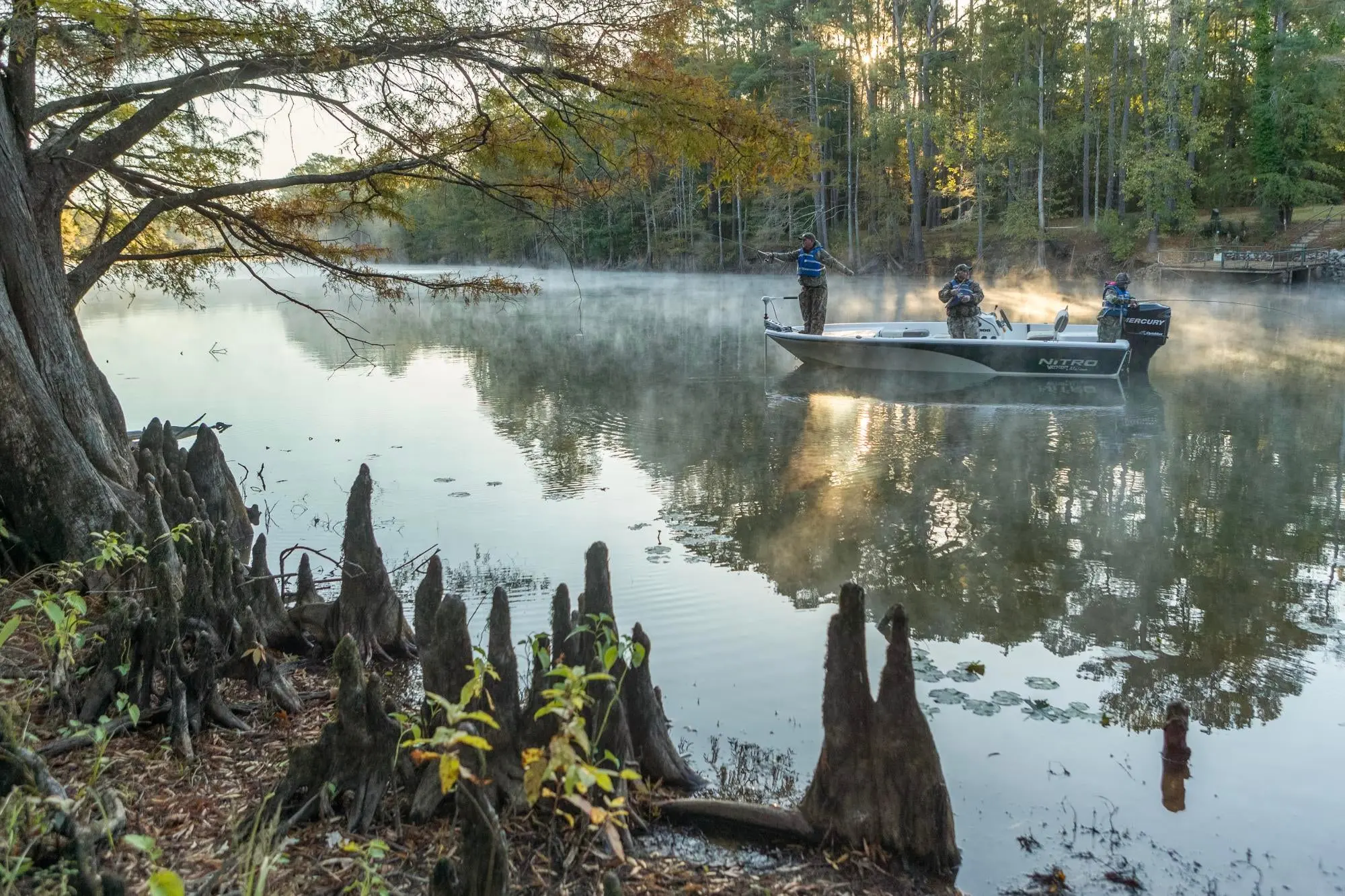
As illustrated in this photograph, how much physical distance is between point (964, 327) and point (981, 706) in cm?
1419

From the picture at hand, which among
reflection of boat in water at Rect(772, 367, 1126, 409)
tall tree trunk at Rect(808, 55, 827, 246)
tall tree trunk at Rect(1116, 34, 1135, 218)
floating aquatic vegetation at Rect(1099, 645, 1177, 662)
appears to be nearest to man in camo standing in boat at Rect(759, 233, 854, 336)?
reflection of boat in water at Rect(772, 367, 1126, 409)

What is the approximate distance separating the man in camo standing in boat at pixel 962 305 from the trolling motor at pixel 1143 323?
232cm

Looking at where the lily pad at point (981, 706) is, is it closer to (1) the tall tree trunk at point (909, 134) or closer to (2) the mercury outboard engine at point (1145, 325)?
(2) the mercury outboard engine at point (1145, 325)

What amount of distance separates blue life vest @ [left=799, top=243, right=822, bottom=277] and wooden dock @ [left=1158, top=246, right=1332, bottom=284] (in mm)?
24587

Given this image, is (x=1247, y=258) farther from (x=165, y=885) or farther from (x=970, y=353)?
(x=165, y=885)

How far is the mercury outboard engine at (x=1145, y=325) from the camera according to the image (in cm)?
1869

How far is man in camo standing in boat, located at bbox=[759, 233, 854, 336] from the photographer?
18719 mm

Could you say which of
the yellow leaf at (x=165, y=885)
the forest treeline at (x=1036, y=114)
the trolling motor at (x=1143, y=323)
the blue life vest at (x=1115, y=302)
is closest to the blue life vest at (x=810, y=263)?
the blue life vest at (x=1115, y=302)

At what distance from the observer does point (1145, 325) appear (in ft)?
61.4

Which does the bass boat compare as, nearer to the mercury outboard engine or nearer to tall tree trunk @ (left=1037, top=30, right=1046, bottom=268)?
the mercury outboard engine

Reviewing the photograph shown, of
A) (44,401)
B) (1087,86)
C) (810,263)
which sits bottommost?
(44,401)

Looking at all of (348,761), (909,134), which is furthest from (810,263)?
(909,134)

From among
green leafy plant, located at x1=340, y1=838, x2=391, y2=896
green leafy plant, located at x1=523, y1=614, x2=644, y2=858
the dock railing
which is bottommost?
green leafy plant, located at x1=340, y1=838, x2=391, y2=896

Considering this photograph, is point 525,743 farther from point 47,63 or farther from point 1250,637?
point 47,63
